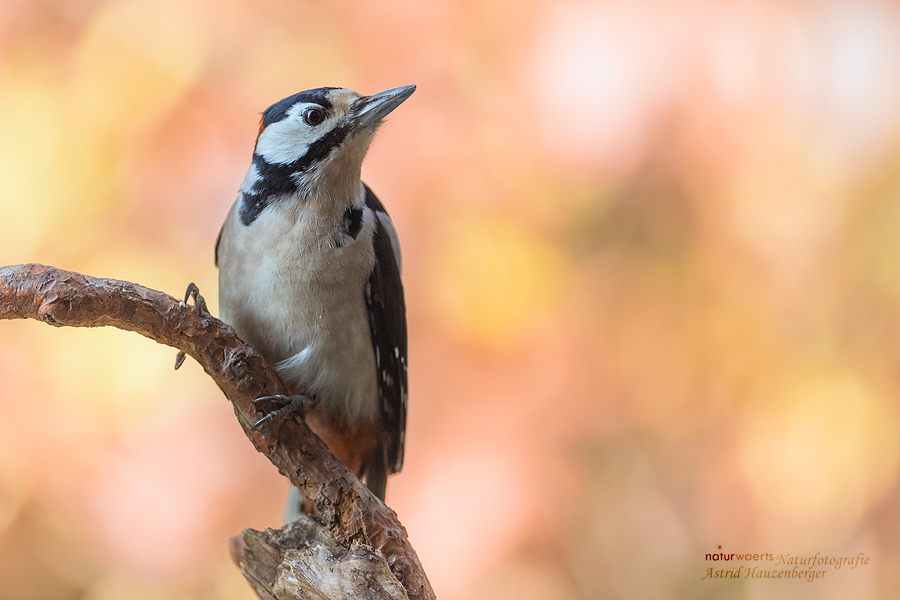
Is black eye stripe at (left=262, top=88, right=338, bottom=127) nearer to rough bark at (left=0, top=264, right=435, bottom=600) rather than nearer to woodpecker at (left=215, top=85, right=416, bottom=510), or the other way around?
woodpecker at (left=215, top=85, right=416, bottom=510)

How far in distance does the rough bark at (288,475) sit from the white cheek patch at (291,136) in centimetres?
37

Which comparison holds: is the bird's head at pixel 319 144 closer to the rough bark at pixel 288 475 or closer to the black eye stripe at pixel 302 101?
the black eye stripe at pixel 302 101

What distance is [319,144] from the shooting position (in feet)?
4.31

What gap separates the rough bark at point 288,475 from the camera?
1.10m

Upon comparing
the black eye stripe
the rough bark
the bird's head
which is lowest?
the rough bark

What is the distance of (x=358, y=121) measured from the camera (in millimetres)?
1328

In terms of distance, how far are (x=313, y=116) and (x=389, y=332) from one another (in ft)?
1.49

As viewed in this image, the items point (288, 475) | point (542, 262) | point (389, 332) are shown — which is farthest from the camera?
point (542, 262)

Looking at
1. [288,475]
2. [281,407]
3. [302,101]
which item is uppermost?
[302,101]

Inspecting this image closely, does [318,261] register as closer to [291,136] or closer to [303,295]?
[303,295]

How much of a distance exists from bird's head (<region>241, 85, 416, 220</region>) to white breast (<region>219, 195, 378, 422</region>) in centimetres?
5

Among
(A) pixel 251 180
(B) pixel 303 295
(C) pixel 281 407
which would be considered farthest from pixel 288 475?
(A) pixel 251 180

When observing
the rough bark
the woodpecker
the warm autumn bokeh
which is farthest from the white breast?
the warm autumn bokeh

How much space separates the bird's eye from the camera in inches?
52.5
